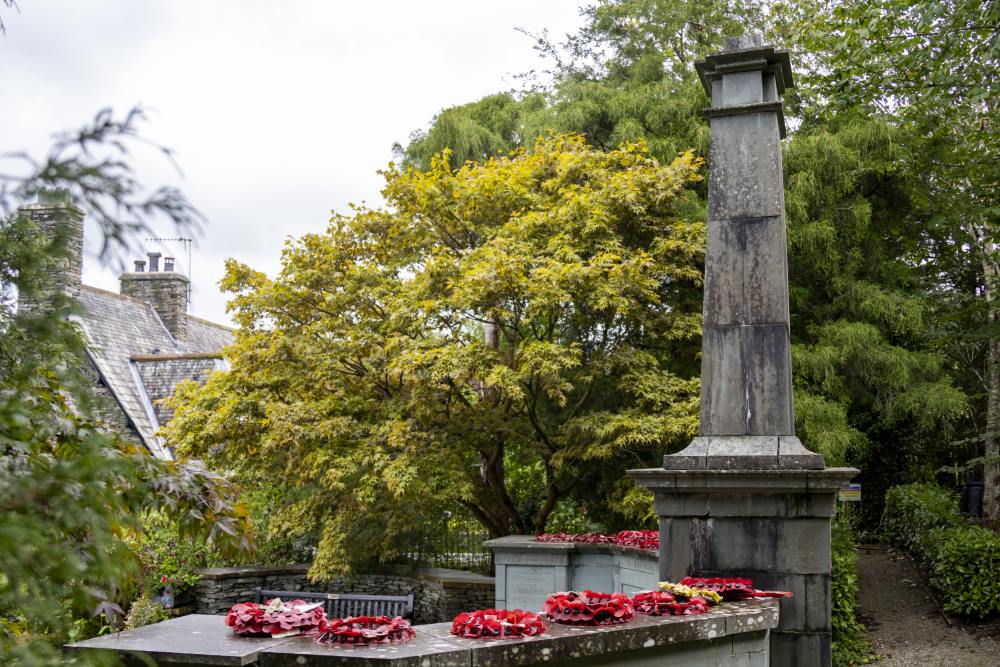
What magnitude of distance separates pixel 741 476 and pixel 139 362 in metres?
15.4

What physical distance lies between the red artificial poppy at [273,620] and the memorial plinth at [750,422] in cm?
274

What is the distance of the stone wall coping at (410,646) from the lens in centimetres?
318

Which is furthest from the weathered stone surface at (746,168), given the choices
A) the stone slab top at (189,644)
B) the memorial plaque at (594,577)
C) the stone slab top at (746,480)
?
the stone slab top at (189,644)

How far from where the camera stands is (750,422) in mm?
6012

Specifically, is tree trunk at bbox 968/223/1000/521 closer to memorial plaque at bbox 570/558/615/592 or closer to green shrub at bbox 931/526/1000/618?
green shrub at bbox 931/526/1000/618

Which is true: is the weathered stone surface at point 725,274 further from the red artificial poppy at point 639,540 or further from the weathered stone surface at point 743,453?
the red artificial poppy at point 639,540

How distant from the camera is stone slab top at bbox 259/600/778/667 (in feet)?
10.4

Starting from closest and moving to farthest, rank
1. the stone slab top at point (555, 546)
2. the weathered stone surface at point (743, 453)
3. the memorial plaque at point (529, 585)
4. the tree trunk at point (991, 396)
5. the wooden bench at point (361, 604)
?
1. the weathered stone surface at point (743, 453)
2. the stone slab top at point (555, 546)
3. the memorial plaque at point (529, 585)
4. the wooden bench at point (361, 604)
5. the tree trunk at point (991, 396)

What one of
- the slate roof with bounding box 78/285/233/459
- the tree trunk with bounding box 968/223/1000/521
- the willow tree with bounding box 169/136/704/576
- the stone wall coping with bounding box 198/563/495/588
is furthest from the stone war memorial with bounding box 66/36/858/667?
the slate roof with bounding box 78/285/233/459

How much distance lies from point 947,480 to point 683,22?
41.0 feet

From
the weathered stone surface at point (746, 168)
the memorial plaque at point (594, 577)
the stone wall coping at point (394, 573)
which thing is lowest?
the stone wall coping at point (394, 573)

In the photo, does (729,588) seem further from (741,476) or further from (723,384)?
(723,384)

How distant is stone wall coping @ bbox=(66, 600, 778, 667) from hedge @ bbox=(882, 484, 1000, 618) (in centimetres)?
818

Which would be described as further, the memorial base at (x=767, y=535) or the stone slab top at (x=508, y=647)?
the memorial base at (x=767, y=535)
